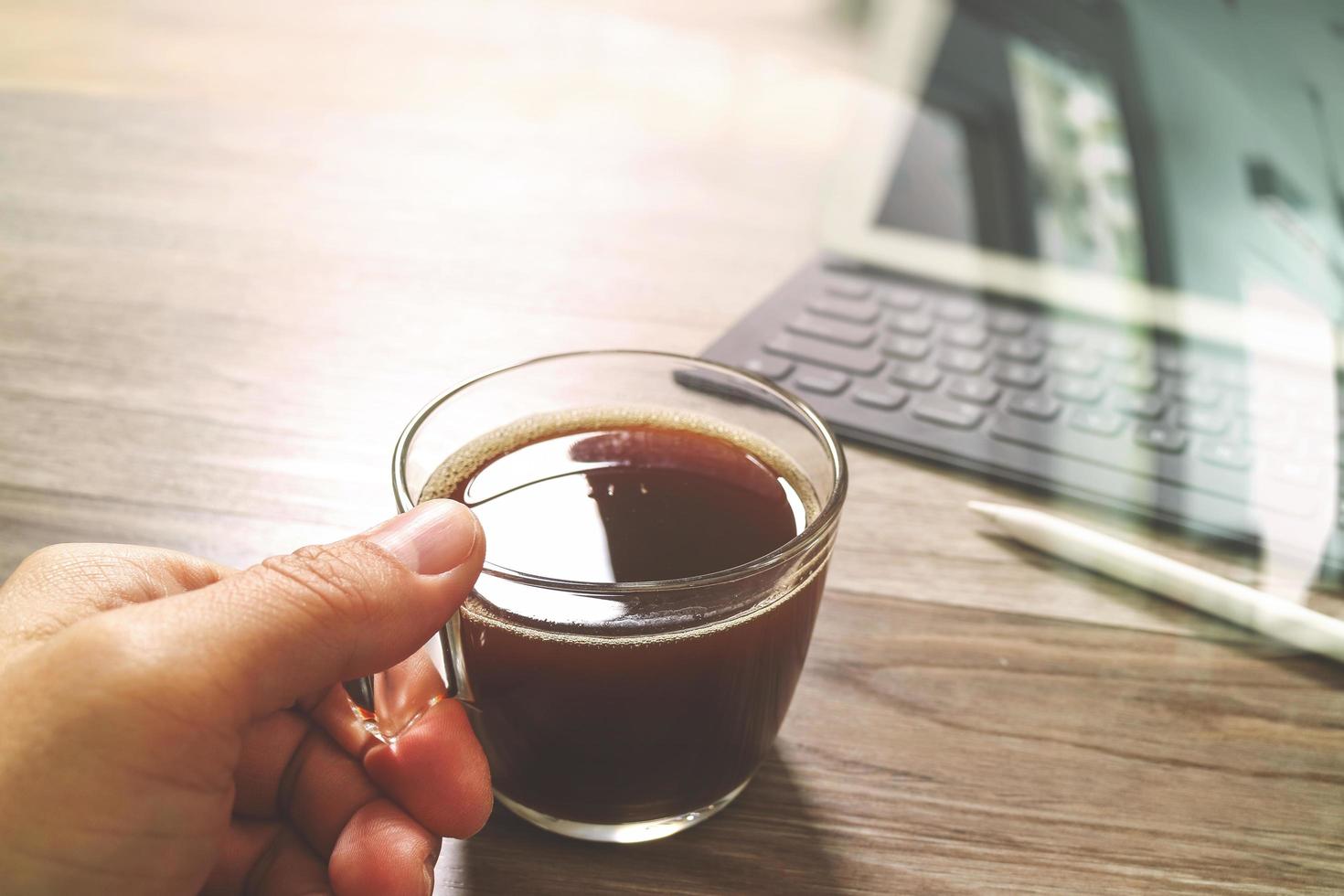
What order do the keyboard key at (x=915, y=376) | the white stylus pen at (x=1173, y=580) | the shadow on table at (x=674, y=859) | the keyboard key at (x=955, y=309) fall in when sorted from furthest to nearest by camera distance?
the keyboard key at (x=955, y=309) < the keyboard key at (x=915, y=376) < the white stylus pen at (x=1173, y=580) < the shadow on table at (x=674, y=859)

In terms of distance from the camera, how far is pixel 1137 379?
2.79 feet

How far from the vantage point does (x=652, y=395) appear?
1.97 feet

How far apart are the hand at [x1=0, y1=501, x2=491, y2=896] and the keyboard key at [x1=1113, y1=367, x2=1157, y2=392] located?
1.91 feet

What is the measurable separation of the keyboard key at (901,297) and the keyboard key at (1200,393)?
0.72ft

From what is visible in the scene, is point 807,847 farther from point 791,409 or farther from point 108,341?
point 108,341

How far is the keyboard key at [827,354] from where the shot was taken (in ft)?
2.78

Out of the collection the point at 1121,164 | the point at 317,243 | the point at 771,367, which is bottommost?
the point at 317,243

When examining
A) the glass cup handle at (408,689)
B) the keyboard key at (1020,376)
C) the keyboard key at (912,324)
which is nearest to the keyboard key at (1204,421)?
the keyboard key at (1020,376)

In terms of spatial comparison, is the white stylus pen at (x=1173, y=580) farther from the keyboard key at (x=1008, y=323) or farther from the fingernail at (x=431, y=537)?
the fingernail at (x=431, y=537)

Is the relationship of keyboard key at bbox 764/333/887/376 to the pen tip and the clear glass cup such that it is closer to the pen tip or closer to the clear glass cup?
the pen tip

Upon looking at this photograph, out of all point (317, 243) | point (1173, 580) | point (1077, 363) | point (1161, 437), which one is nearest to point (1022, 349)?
point (1077, 363)

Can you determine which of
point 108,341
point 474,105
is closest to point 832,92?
point 474,105

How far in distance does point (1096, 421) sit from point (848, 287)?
27 cm

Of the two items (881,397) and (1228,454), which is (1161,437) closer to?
(1228,454)
